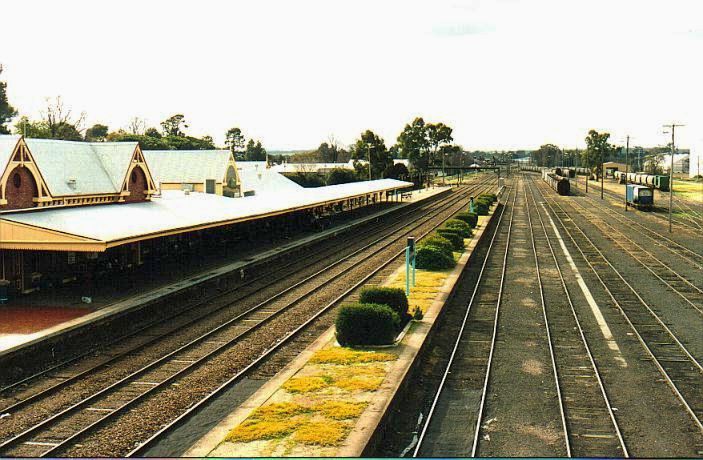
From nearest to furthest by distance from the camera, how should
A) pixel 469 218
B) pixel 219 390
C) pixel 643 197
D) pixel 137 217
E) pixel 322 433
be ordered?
pixel 322 433 → pixel 219 390 → pixel 137 217 → pixel 469 218 → pixel 643 197

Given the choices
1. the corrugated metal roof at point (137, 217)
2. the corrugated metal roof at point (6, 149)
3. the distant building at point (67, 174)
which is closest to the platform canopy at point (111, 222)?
the corrugated metal roof at point (137, 217)

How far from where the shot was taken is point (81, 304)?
73.6 feet

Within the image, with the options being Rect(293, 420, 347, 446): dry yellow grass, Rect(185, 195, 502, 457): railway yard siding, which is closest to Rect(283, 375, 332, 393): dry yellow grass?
Rect(185, 195, 502, 457): railway yard siding

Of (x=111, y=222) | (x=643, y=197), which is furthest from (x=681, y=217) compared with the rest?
(x=111, y=222)

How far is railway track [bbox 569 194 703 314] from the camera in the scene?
88.9 ft

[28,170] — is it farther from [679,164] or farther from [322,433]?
[679,164]

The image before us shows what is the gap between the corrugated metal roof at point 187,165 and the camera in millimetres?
59656

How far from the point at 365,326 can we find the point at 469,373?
2.89m

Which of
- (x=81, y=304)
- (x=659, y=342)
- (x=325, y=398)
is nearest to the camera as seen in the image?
(x=325, y=398)

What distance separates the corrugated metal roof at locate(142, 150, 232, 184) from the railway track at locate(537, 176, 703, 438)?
34583mm

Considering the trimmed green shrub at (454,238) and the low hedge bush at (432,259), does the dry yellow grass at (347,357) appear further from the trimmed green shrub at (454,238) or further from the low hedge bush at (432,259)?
the trimmed green shrub at (454,238)

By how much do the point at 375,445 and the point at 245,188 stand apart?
6437 cm

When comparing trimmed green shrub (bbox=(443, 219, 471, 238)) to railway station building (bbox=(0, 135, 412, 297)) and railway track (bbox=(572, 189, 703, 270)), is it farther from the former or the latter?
railway track (bbox=(572, 189, 703, 270))

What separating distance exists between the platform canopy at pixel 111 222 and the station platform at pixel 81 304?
6.11ft
